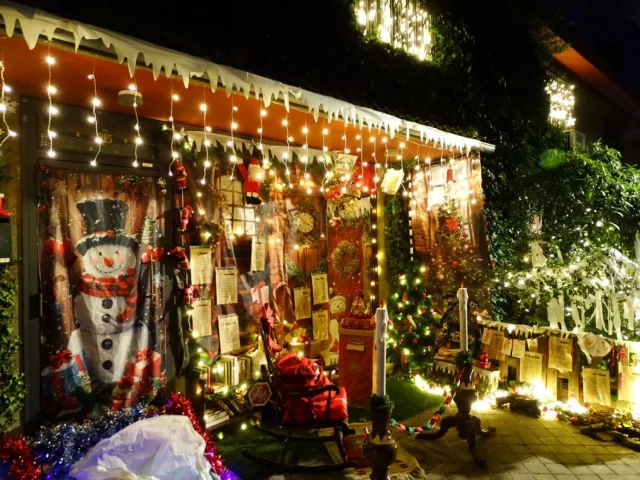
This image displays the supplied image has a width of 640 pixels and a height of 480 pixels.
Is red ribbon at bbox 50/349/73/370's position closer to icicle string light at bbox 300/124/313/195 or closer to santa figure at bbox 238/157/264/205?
santa figure at bbox 238/157/264/205

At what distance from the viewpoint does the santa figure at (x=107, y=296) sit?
421cm

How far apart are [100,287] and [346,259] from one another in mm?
3874

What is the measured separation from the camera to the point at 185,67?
11.0 feet

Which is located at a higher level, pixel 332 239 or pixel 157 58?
pixel 157 58

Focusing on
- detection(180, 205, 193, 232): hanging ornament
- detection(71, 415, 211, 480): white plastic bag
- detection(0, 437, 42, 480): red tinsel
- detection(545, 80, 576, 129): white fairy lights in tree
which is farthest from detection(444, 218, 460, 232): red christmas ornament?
detection(0, 437, 42, 480): red tinsel

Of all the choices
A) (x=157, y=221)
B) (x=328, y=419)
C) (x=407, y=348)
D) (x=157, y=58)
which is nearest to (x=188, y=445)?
(x=328, y=419)

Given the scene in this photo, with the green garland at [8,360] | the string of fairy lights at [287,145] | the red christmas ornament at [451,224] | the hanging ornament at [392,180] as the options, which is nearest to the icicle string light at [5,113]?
the string of fairy lights at [287,145]

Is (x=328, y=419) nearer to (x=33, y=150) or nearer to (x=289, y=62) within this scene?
(x=33, y=150)

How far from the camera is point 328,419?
384cm

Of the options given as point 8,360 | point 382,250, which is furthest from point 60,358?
point 382,250

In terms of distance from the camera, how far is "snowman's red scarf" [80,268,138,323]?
4.24 meters

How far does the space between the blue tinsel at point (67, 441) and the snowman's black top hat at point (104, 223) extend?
5.51 ft

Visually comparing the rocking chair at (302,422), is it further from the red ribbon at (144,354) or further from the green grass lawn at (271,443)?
the red ribbon at (144,354)

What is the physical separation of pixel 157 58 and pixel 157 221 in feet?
6.70
